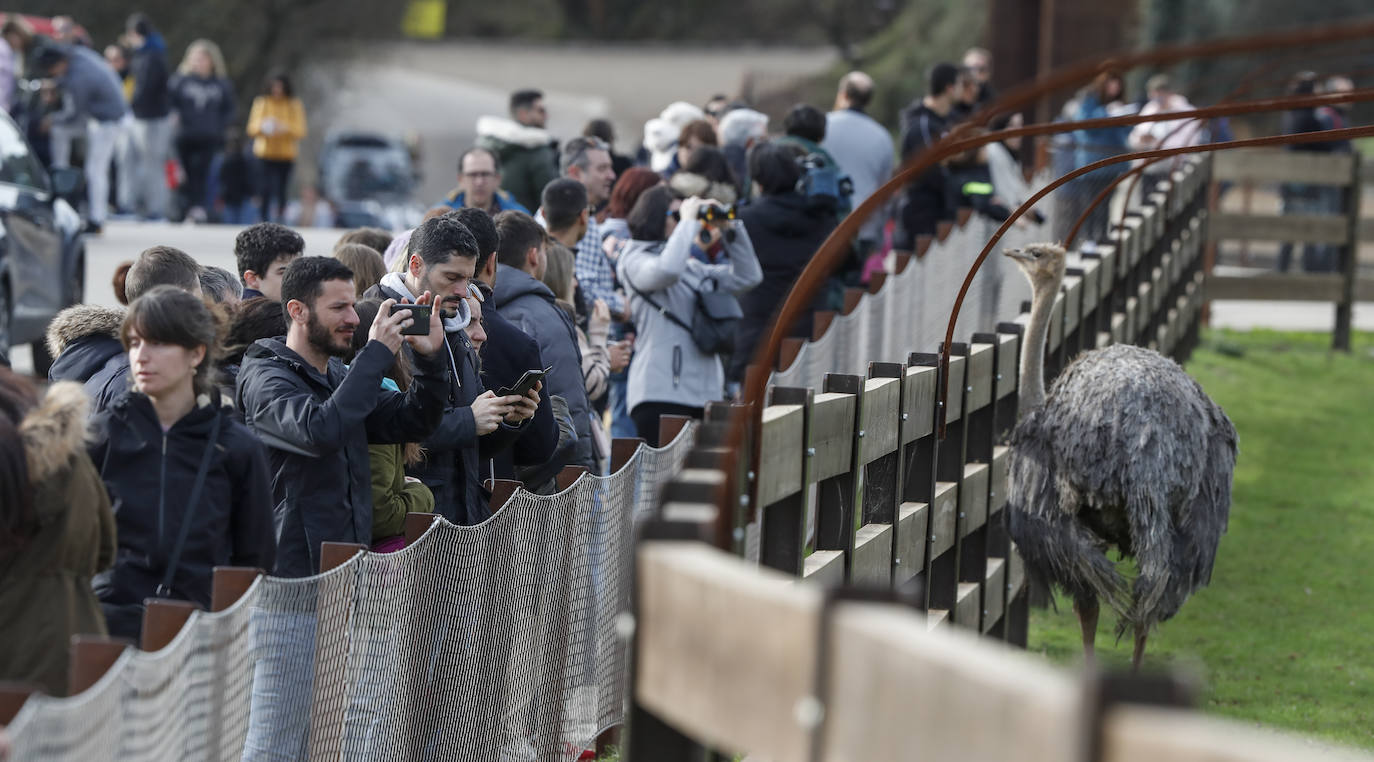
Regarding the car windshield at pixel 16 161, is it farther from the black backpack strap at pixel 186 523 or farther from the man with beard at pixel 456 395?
the black backpack strap at pixel 186 523

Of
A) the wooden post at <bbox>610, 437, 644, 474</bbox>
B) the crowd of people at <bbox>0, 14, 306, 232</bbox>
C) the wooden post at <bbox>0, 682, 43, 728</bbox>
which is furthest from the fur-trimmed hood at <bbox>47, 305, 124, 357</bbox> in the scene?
the crowd of people at <bbox>0, 14, 306, 232</bbox>

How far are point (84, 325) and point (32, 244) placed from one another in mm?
6620

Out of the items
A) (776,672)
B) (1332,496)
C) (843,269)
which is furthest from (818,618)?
(1332,496)

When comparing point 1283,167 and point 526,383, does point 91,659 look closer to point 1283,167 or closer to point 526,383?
point 526,383

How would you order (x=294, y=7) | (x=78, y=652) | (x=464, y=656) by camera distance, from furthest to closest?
(x=294, y=7)
(x=464, y=656)
(x=78, y=652)

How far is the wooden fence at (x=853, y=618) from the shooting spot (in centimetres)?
241

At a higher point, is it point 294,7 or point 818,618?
point 294,7

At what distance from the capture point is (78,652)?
141 inches

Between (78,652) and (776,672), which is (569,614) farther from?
(776,672)

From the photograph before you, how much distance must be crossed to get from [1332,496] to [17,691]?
440 inches

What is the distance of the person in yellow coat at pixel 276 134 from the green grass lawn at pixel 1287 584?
1019 cm

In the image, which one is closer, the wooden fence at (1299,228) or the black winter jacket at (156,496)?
the black winter jacket at (156,496)

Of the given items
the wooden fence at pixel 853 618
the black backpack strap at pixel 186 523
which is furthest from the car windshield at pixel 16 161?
the black backpack strap at pixel 186 523

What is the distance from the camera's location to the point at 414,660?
5.23 m
